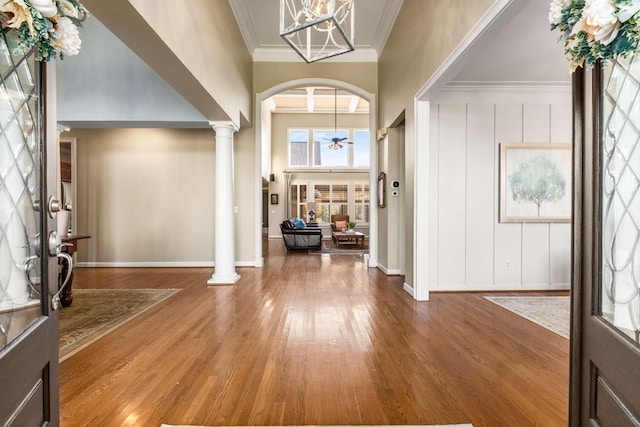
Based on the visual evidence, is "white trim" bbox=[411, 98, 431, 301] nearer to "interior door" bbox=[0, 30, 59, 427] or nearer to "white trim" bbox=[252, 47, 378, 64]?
"white trim" bbox=[252, 47, 378, 64]

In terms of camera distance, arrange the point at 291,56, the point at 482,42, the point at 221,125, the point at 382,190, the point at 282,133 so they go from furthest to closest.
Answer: the point at 282,133 → the point at 291,56 → the point at 382,190 → the point at 221,125 → the point at 482,42

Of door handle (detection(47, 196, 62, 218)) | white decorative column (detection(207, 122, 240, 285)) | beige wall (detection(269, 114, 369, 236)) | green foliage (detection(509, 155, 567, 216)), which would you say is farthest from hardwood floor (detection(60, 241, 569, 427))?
beige wall (detection(269, 114, 369, 236))

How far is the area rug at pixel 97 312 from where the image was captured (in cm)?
267

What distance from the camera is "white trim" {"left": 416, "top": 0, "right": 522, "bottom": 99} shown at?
83.7 inches

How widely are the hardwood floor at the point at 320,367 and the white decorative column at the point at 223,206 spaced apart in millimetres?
1002

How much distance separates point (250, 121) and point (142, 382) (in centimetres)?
480

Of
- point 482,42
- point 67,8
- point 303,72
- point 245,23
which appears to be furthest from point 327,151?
point 67,8

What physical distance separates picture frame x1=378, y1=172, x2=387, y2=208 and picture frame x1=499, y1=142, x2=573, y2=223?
1.75m

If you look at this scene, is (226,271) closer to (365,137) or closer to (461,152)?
(461,152)

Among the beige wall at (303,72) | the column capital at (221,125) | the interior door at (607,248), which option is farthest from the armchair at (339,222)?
the interior door at (607,248)

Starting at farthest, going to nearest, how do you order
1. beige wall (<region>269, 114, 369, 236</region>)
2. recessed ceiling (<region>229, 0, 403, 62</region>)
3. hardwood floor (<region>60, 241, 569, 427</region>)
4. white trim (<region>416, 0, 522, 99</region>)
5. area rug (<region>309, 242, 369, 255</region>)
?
1. beige wall (<region>269, 114, 369, 236</region>)
2. area rug (<region>309, 242, 369, 255</region>)
3. recessed ceiling (<region>229, 0, 403, 62</region>)
4. white trim (<region>416, 0, 522, 99</region>)
5. hardwood floor (<region>60, 241, 569, 427</region>)

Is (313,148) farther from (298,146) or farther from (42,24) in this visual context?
(42,24)

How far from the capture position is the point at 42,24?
96 cm

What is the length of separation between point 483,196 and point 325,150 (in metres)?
8.82
